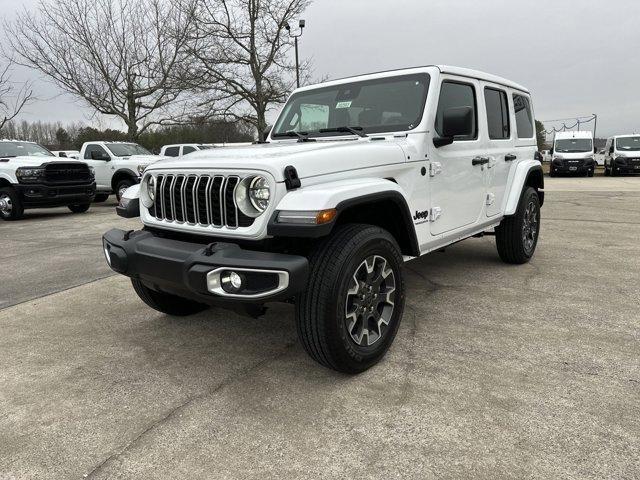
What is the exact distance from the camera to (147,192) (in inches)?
131

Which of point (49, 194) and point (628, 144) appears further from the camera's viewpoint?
point (628, 144)

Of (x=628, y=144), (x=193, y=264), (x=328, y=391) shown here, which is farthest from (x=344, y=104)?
(x=628, y=144)

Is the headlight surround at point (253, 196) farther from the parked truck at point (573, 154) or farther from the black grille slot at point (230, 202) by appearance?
the parked truck at point (573, 154)

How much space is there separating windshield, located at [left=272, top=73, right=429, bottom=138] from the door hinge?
2.08ft

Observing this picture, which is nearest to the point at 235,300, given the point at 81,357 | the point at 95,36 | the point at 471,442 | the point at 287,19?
the point at 471,442

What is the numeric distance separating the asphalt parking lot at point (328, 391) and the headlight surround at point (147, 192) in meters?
1.03

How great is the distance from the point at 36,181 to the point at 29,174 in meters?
0.20

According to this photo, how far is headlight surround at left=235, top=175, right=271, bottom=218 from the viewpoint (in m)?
2.62

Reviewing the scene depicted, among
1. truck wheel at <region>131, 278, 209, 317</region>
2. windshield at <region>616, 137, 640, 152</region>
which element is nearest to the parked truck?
windshield at <region>616, 137, 640, 152</region>

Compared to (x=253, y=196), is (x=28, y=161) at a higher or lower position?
higher

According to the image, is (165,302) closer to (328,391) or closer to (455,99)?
(328,391)

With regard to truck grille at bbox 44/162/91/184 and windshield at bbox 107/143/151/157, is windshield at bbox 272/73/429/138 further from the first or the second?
windshield at bbox 107/143/151/157

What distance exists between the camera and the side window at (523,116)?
17.2ft

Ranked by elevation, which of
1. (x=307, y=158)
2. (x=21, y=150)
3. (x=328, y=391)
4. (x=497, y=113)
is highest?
(x=21, y=150)
